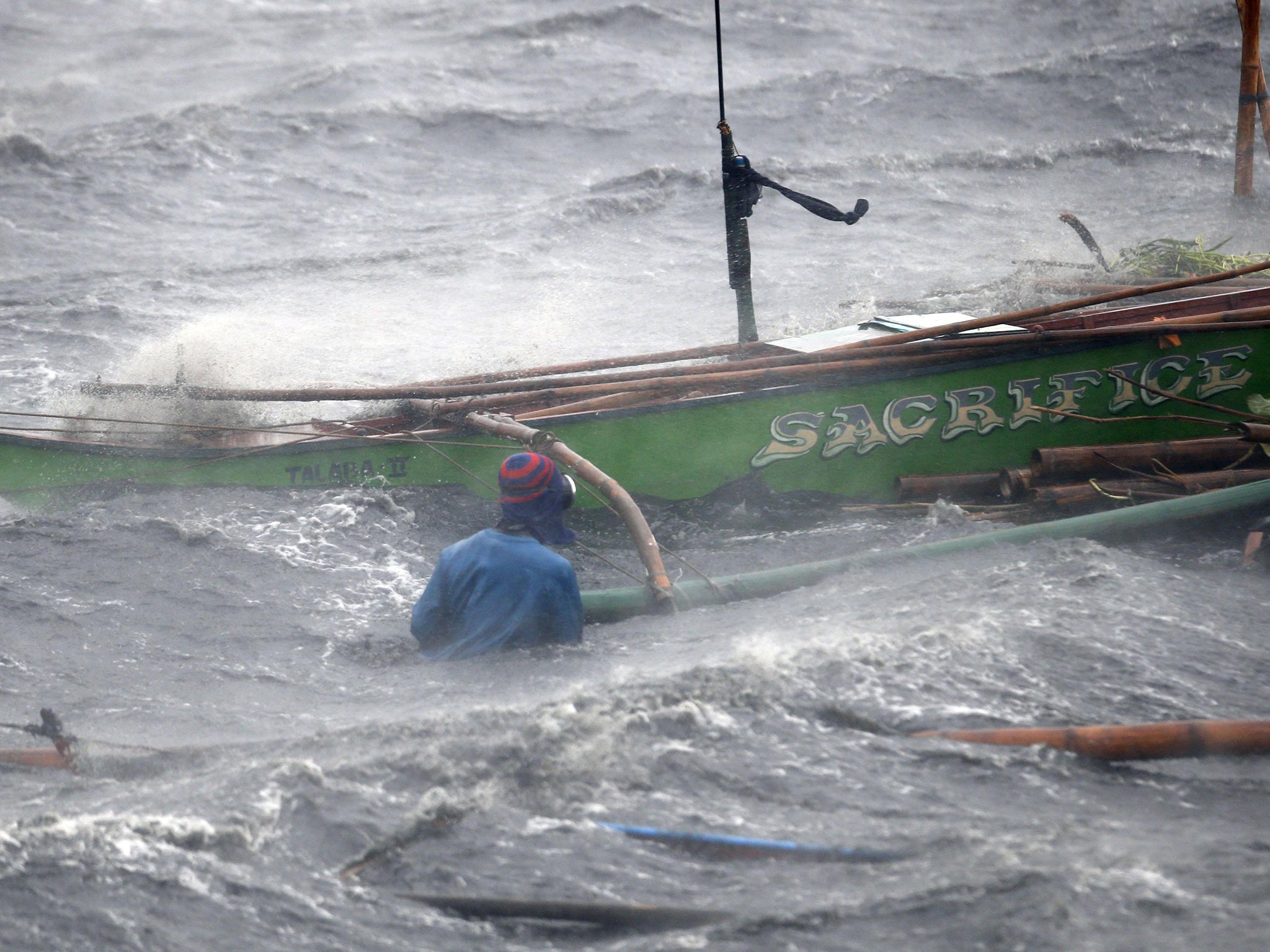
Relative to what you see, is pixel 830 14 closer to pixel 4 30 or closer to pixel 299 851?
pixel 4 30

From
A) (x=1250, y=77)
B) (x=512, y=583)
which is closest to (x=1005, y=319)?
(x=512, y=583)

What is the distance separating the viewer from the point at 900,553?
18.4ft

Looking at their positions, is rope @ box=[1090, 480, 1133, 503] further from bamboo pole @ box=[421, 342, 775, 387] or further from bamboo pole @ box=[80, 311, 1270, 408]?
bamboo pole @ box=[421, 342, 775, 387]

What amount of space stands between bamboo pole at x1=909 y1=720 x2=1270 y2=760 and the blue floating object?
82 centimetres

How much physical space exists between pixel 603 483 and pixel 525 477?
1065 millimetres

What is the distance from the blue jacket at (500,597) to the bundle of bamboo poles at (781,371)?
2.24 metres

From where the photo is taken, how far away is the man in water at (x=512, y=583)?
15.2 feet

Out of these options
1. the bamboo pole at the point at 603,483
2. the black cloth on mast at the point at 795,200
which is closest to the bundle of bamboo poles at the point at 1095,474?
the black cloth on mast at the point at 795,200

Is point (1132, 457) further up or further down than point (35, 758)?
further up

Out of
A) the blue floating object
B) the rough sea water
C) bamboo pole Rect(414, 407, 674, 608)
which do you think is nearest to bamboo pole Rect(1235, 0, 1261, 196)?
the rough sea water

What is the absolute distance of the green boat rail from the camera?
17.7 feet

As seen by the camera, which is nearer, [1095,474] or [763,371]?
[763,371]

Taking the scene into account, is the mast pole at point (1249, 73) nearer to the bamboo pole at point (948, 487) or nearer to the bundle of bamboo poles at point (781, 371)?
the bundle of bamboo poles at point (781, 371)

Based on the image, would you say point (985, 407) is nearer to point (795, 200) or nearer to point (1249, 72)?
point (795, 200)
